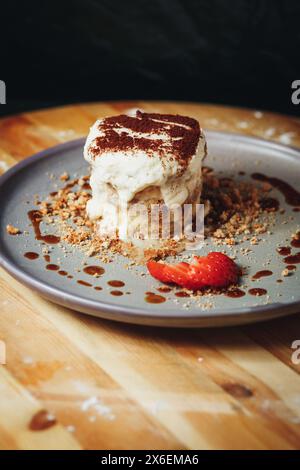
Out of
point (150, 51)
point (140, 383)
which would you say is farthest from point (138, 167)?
point (150, 51)

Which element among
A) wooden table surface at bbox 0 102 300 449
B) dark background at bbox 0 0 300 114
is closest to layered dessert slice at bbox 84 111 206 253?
wooden table surface at bbox 0 102 300 449

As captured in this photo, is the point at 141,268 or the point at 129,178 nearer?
the point at 141,268

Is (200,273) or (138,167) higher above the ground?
(138,167)

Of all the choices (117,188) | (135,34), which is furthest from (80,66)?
(117,188)

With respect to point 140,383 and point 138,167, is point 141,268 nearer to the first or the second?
point 138,167

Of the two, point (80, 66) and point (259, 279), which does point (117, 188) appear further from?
point (80, 66)

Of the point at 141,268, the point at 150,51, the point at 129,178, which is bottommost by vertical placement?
the point at 141,268

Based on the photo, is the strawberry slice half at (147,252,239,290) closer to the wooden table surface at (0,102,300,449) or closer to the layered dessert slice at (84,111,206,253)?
the wooden table surface at (0,102,300,449)

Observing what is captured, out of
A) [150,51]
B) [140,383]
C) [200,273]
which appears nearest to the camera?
[140,383]
